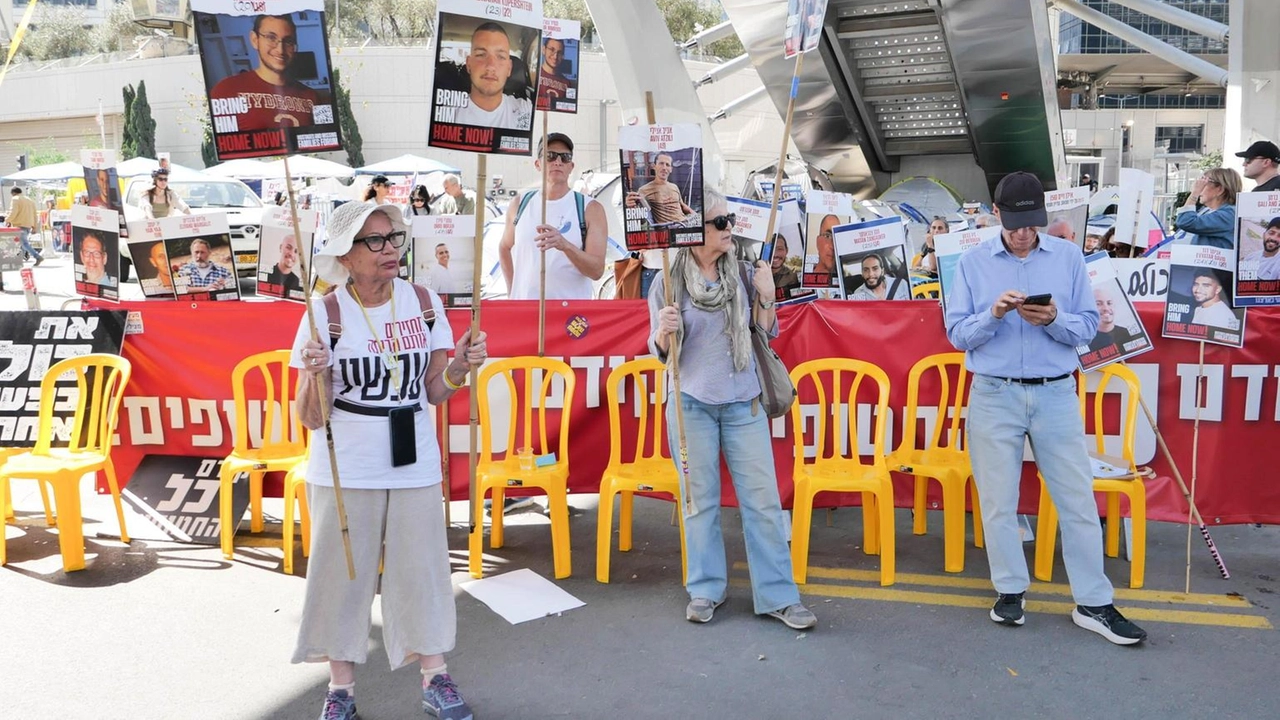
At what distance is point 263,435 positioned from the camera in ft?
18.7

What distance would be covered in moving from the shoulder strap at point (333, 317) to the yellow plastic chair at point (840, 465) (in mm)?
2445

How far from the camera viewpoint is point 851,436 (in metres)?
5.25

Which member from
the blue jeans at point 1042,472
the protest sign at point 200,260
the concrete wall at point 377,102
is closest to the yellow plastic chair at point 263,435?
the protest sign at point 200,260

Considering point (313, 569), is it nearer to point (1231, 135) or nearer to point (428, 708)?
point (428, 708)

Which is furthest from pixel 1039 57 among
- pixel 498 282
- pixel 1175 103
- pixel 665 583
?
pixel 1175 103

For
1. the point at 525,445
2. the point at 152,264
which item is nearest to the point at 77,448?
the point at 152,264

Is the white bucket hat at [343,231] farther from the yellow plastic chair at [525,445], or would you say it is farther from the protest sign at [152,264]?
the protest sign at [152,264]

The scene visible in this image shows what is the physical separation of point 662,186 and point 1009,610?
2.37m

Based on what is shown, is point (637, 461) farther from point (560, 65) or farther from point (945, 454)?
point (560, 65)

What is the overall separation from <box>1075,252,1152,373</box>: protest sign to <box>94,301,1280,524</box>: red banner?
0.81 ft

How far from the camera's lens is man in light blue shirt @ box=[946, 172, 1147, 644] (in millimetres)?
4379

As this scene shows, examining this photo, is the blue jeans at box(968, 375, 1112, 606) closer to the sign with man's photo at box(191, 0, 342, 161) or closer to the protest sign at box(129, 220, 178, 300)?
the sign with man's photo at box(191, 0, 342, 161)

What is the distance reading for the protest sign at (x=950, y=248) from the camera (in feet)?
18.2

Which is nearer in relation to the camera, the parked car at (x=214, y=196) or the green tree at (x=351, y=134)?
the parked car at (x=214, y=196)
